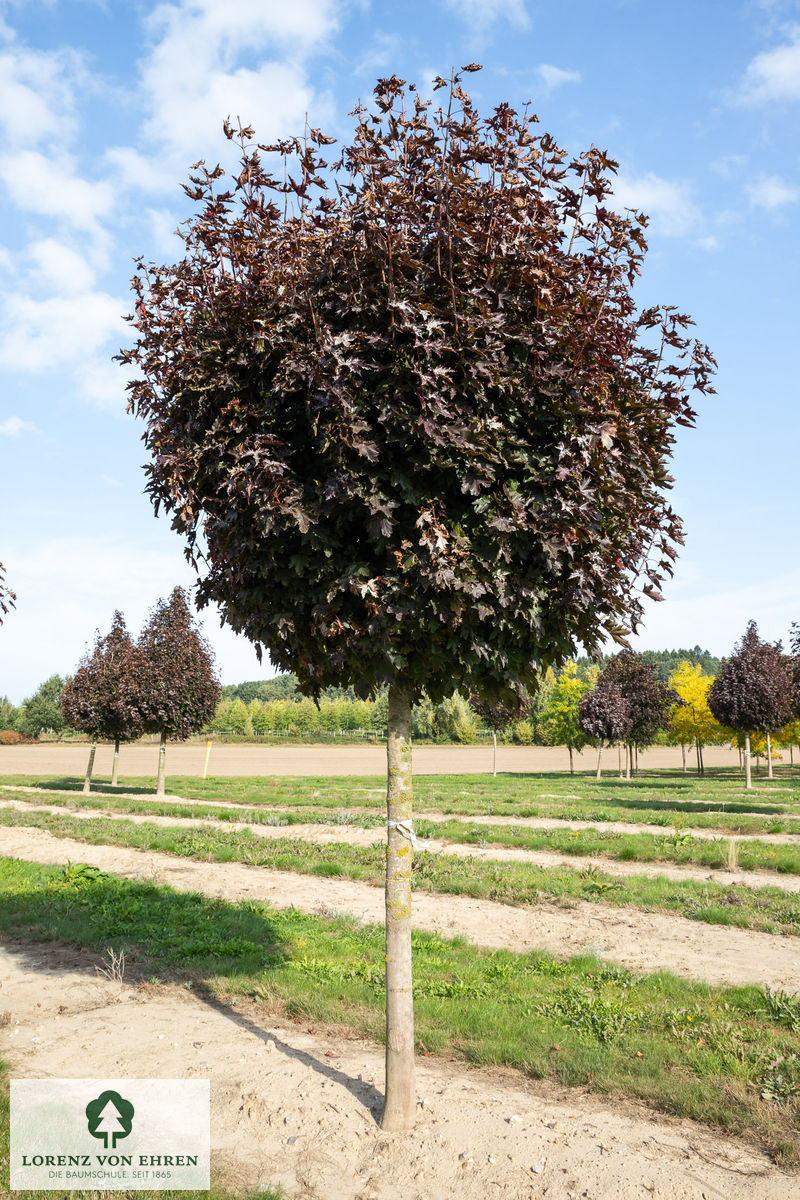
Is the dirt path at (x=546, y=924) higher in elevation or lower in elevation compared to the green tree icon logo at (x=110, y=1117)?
lower

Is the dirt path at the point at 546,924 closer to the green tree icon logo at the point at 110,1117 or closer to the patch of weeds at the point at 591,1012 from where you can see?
the patch of weeds at the point at 591,1012

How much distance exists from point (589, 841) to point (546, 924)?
601cm

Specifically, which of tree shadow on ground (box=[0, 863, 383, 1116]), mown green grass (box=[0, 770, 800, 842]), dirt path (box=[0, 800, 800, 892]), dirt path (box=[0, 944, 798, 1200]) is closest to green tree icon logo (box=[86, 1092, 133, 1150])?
dirt path (box=[0, 944, 798, 1200])

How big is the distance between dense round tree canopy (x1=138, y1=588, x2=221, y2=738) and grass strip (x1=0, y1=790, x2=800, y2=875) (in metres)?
6.62

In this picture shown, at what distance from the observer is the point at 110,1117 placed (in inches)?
192

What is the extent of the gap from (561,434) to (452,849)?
39.0 ft

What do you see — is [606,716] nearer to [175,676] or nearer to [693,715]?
[693,715]

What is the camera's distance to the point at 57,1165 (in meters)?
4.37

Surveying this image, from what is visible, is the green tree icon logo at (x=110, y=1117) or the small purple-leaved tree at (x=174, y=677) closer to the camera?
the green tree icon logo at (x=110, y=1117)

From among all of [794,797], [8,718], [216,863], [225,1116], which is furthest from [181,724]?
[8,718]

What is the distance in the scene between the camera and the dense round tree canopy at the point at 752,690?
32031mm

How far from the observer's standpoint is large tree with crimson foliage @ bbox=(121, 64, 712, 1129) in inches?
177

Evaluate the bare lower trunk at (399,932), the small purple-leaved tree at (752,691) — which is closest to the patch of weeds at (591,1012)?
the bare lower trunk at (399,932)

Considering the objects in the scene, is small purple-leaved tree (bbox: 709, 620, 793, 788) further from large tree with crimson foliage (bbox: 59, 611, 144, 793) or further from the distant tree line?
large tree with crimson foliage (bbox: 59, 611, 144, 793)
